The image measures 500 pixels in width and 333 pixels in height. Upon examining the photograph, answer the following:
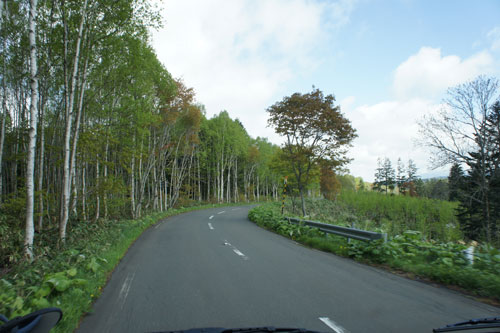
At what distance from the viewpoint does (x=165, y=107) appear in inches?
717

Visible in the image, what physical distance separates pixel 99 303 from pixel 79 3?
9891mm

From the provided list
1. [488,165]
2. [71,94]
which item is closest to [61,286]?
[71,94]

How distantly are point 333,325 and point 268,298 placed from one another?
4.03 feet

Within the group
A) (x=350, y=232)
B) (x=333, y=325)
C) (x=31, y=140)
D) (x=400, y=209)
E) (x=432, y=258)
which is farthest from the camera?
(x=400, y=209)

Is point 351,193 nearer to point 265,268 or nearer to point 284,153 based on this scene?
point 284,153

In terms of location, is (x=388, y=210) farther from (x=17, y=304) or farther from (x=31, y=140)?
(x=17, y=304)

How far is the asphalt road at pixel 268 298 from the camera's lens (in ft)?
11.4

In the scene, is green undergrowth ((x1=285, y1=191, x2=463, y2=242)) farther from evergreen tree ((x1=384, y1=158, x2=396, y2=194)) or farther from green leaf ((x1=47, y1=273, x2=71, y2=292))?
evergreen tree ((x1=384, y1=158, x2=396, y2=194))

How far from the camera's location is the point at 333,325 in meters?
3.37

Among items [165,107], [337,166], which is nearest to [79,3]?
[165,107]

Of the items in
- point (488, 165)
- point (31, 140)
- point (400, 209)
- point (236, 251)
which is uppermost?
point (31, 140)

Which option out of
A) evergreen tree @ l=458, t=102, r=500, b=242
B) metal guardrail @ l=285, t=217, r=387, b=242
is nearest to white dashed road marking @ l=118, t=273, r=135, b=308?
metal guardrail @ l=285, t=217, r=387, b=242

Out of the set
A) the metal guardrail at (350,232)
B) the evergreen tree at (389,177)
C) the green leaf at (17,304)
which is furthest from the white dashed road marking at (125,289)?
the evergreen tree at (389,177)

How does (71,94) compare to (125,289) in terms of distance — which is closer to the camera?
(125,289)
